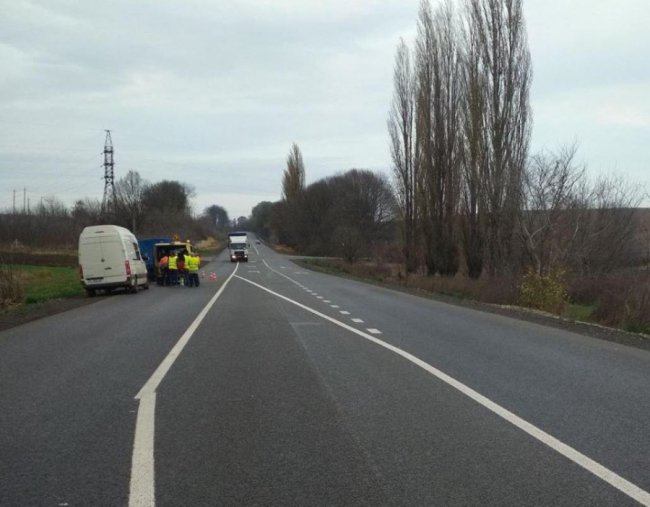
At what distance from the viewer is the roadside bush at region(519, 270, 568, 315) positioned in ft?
73.8

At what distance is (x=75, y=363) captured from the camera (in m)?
9.78

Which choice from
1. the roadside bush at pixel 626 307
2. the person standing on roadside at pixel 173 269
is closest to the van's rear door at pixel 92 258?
the person standing on roadside at pixel 173 269

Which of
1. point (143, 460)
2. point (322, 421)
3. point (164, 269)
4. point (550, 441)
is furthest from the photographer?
point (164, 269)

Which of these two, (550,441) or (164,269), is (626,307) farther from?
(164,269)

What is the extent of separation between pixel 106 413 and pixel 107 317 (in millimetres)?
10974

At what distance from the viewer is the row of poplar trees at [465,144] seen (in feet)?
103

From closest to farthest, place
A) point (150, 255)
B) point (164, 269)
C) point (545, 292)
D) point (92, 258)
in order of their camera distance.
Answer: point (545, 292)
point (92, 258)
point (164, 269)
point (150, 255)

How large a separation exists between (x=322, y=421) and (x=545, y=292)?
17838 millimetres

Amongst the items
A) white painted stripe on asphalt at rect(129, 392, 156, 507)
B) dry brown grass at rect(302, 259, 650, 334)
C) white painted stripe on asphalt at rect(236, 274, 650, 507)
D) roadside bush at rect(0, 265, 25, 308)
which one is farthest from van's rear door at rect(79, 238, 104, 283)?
white painted stripe on asphalt at rect(129, 392, 156, 507)

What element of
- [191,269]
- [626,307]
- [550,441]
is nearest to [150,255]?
[191,269]

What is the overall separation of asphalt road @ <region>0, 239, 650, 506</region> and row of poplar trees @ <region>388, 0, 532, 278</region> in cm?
1968

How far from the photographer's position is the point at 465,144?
34.1m

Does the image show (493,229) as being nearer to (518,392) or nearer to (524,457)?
(518,392)

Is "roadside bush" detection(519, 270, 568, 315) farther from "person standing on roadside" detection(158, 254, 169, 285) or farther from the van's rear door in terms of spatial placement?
"person standing on roadside" detection(158, 254, 169, 285)
